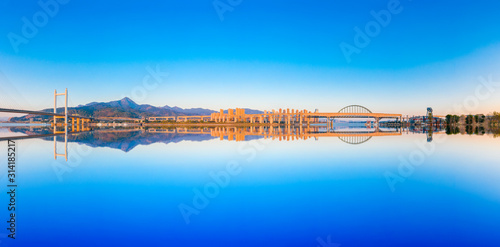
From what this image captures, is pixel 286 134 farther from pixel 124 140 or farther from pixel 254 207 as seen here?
pixel 254 207

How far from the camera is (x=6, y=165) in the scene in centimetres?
864

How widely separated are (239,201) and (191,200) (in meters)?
0.87

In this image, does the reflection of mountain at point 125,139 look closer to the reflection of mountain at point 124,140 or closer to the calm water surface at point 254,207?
the reflection of mountain at point 124,140

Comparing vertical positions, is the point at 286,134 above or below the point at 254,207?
above

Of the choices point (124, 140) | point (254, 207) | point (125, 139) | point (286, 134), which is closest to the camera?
point (254, 207)

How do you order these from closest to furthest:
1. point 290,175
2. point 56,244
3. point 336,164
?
1. point 56,244
2. point 290,175
3. point 336,164

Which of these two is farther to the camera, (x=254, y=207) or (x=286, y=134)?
(x=286, y=134)

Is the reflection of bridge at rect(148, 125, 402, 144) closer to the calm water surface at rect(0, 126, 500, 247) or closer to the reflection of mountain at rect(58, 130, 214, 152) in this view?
the reflection of mountain at rect(58, 130, 214, 152)

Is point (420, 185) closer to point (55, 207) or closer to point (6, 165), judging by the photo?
point (55, 207)

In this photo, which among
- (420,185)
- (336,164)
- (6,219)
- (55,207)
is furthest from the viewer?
(336,164)

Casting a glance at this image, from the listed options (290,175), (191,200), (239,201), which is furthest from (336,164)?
(191,200)

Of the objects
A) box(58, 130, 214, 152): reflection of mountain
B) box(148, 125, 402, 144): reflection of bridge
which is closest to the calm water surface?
box(58, 130, 214, 152): reflection of mountain

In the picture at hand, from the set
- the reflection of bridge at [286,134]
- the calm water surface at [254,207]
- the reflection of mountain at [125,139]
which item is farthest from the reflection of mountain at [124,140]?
the calm water surface at [254,207]

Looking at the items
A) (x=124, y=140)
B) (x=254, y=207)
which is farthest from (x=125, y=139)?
(x=254, y=207)
